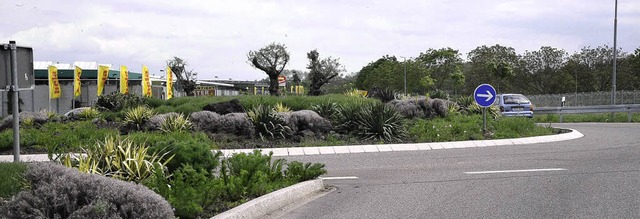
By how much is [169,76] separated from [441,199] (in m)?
36.2

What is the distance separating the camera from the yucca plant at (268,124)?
18531 millimetres

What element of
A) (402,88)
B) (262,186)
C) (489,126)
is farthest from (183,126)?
(402,88)

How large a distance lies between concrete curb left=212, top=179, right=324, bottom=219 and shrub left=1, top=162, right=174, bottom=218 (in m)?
1.04

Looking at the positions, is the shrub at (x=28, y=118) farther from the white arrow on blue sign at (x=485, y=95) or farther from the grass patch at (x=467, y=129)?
the white arrow on blue sign at (x=485, y=95)

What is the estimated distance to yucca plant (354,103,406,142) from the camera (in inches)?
734

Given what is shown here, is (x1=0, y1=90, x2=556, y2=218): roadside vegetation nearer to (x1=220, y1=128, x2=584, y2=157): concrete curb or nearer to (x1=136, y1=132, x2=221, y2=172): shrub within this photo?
(x1=136, y1=132, x2=221, y2=172): shrub

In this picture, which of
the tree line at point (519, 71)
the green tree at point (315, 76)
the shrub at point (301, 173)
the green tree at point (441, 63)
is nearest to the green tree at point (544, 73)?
the tree line at point (519, 71)

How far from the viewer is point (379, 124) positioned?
18.7m

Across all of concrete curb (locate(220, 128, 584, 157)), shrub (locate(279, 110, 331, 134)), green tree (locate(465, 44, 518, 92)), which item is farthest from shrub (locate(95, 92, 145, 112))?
green tree (locate(465, 44, 518, 92))

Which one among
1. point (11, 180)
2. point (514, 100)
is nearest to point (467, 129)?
point (514, 100)

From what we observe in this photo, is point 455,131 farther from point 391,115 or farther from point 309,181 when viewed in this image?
point 309,181

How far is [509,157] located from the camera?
15.1 m

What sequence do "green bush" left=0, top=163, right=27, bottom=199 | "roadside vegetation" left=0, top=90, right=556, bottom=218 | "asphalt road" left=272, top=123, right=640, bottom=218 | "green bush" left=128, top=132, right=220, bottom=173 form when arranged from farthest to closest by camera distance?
"green bush" left=128, top=132, right=220, bottom=173
"asphalt road" left=272, top=123, right=640, bottom=218
"green bush" left=0, top=163, right=27, bottom=199
"roadside vegetation" left=0, top=90, right=556, bottom=218

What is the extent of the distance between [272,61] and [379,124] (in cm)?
1898
